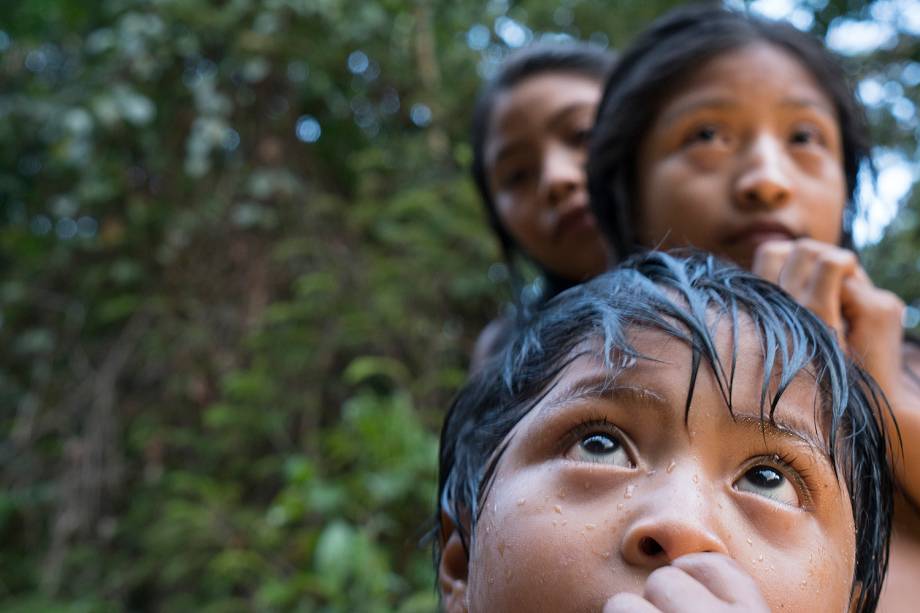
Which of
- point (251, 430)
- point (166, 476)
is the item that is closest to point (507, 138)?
point (251, 430)

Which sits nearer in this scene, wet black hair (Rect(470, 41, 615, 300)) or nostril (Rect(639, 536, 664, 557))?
nostril (Rect(639, 536, 664, 557))

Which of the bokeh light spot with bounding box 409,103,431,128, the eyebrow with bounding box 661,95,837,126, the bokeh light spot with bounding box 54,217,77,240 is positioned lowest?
the bokeh light spot with bounding box 54,217,77,240

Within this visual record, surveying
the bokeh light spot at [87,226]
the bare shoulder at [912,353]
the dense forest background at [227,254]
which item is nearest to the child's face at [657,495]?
the bare shoulder at [912,353]

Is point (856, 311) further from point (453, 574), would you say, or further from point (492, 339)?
point (492, 339)

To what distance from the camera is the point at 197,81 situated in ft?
10.5

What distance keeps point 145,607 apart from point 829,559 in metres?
2.71

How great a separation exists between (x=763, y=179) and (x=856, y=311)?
0.22 metres

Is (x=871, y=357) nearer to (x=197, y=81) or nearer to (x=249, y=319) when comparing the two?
(x=249, y=319)

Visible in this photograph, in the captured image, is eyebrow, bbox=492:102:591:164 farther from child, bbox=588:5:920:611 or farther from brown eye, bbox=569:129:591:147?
child, bbox=588:5:920:611

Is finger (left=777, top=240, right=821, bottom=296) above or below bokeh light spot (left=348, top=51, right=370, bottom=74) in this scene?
above

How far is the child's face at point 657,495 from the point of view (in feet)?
1.98

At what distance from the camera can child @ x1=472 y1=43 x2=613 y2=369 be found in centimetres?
157

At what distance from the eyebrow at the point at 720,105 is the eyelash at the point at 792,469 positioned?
0.60 meters

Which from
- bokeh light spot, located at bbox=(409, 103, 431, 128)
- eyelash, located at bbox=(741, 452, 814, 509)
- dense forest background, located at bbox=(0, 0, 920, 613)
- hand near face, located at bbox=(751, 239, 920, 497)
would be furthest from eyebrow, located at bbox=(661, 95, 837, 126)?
bokeh light spot, located at bbox=(409, 103, 431, 128)
